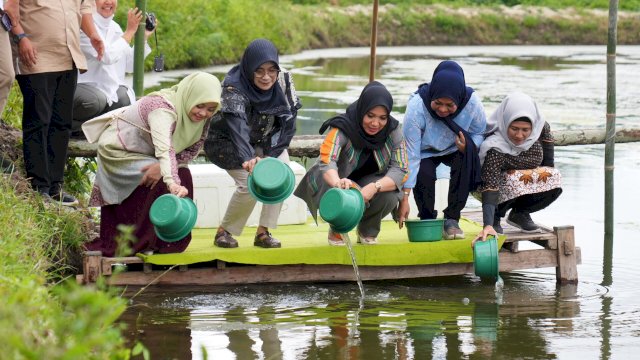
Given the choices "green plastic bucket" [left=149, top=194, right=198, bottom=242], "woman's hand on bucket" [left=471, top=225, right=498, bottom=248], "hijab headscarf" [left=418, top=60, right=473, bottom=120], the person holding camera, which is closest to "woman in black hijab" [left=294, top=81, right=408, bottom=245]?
"hijab headscarf" [left=418, top=60, right=473, bottom=120]

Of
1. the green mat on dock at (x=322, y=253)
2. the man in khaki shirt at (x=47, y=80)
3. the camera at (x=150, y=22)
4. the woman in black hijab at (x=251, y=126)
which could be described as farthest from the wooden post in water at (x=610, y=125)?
the man in khaki shirt at (x=47, y=80)

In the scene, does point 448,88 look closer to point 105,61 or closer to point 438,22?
point 105,61

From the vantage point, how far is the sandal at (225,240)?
677cm

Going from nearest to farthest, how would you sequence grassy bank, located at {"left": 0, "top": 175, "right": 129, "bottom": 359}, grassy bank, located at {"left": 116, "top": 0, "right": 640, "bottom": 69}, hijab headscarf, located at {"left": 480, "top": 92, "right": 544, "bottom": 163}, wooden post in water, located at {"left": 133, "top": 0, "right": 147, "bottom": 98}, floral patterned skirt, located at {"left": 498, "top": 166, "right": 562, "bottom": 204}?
grassy bank, located at {"left": 0, "top": 175, "right": 129, "bottom": 359}, hijab headscarf, located at {"left": 480, "top": 92, "right": 544, "bottom": 163}, floral patterned skirt, located at {"left": 498, "top": 166, "right": 562, "bottom": 204}, wooden post in water, located at {"left": 133, "top": 0, "right": 147, "bottom": 98}, grassy bank, located at {"left": 116, "top": 0, "right": 640, "bottom": 69}

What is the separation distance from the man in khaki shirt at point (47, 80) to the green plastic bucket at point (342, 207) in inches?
62.3

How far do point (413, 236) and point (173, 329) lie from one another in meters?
1.56

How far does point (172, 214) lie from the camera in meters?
6.15

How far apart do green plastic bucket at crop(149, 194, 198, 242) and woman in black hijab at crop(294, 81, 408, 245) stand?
0.77 meters

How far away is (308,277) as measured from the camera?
6789mm

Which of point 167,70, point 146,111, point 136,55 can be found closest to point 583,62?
point 167,70

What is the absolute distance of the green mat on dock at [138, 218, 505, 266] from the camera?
6.59m

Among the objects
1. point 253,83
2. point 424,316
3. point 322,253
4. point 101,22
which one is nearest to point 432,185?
point 322,253

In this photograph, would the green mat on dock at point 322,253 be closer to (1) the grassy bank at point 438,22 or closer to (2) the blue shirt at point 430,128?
(2) the blue shirt at point 430,128

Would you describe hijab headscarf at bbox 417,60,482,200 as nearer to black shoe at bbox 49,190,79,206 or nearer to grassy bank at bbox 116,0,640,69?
black shoe at bbox 49,190,79,206
